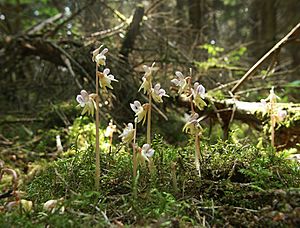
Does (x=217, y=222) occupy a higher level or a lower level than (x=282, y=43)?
lower

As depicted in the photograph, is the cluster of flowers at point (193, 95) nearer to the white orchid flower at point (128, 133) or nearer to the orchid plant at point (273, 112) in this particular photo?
the white orchid flower at point (128, 133)

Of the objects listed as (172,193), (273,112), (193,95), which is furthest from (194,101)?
(273,112)

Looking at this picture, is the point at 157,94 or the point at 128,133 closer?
the point at 128,133

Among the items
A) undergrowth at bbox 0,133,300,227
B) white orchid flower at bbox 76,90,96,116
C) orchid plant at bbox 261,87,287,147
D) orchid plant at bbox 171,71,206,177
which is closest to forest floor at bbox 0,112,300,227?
undergrowth at bbox 0,133,300,227

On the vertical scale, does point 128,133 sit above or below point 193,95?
below

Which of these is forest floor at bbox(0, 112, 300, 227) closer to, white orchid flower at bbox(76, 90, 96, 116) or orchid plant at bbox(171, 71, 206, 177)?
orchid plant at bbox(171, 71, 206, 177)

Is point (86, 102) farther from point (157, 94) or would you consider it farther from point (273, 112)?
point (273, 112)

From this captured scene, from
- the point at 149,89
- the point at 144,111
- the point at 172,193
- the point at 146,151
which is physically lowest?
the point at 172,193

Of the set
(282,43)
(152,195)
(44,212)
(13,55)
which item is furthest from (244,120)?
(13,55)

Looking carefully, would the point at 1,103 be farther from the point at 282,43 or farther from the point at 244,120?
the point at 282,43
